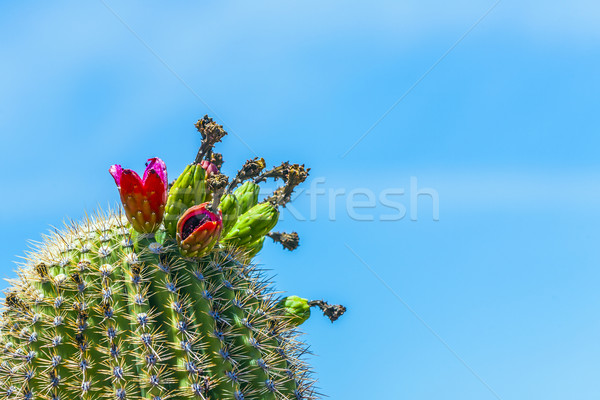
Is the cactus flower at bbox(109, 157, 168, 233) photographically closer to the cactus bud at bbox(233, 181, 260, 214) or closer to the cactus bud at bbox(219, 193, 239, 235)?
the cactus bud at bbox(219, 193, 239, 235)

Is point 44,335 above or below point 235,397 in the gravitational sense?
above

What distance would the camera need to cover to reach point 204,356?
3.64 meters

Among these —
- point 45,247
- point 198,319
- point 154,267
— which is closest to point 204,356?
point 198,319

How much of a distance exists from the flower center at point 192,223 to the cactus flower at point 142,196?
10.2 inches

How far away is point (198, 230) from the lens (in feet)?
12.5

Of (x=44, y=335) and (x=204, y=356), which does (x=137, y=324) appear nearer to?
(x=204, y=356)

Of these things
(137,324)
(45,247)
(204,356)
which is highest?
(45,247)

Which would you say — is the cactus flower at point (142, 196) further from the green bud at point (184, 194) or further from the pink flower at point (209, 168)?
the pink flower at point (209, 168)

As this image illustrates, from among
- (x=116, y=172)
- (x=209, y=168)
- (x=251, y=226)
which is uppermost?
(x=209, y=168)

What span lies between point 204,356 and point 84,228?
154cm

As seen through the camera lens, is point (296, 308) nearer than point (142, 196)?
No

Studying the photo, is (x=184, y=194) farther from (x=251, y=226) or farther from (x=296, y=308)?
(x=296, y=308)

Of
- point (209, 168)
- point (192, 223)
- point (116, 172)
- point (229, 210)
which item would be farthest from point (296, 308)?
point (116, 172)

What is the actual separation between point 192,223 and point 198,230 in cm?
18
